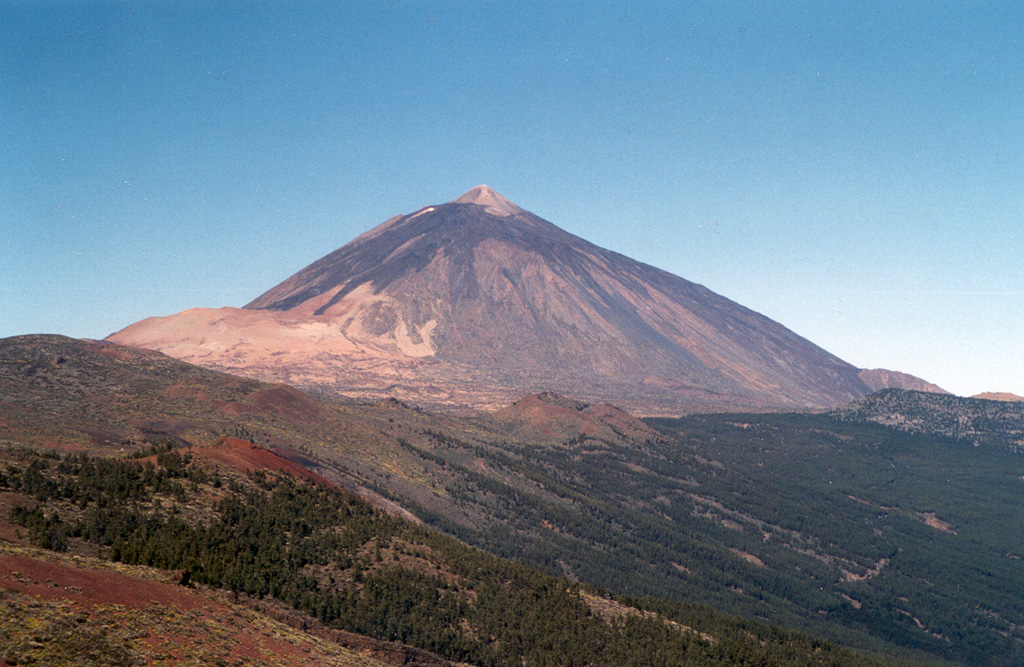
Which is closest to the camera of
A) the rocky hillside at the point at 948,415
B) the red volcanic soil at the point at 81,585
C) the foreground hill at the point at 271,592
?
the red volcanic soil at the point at 81,585

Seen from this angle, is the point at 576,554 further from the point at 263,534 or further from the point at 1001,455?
the point at 1001,455

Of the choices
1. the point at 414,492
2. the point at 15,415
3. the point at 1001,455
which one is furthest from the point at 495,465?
the point at 1001,455

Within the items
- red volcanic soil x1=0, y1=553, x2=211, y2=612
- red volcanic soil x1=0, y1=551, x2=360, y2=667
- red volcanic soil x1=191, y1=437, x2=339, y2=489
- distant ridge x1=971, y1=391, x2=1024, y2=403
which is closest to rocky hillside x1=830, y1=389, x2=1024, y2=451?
distant ridge x1=971, y1=391, x2=1024, y2=403

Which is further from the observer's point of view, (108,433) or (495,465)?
(495,465)

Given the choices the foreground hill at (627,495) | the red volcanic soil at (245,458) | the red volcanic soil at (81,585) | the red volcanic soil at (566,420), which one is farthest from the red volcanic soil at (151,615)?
the red volcanic soil at (566,420)

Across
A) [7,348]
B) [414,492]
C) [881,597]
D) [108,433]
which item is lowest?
[881,597]

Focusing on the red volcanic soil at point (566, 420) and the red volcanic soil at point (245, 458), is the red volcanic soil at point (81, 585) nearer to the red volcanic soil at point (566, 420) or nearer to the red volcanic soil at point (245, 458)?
the red volcanic soil at point (245, 458)

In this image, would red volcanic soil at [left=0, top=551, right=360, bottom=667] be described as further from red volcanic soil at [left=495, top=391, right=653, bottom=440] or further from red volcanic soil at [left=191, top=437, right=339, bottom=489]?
red volcanic soil at [left=495, top=391, right=653, bottom=440]

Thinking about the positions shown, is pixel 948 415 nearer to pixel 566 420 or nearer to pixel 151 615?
pixel 566 420
